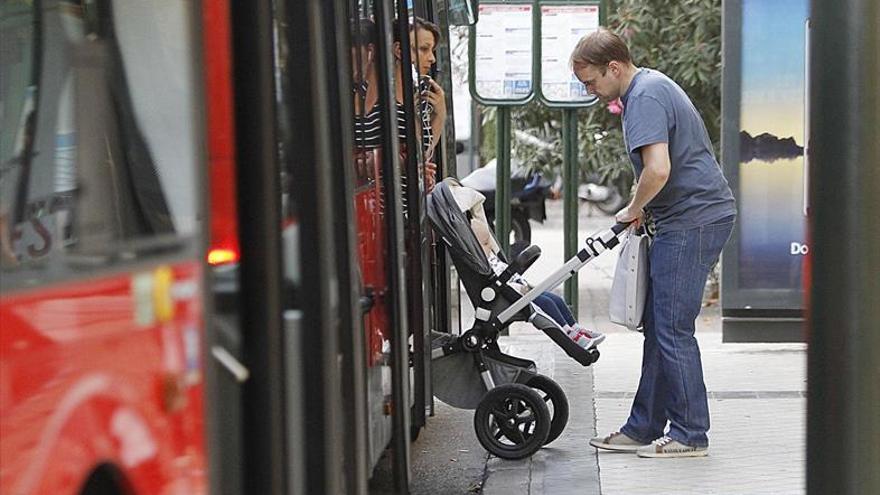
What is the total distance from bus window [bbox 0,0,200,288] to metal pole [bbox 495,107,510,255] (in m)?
8.15

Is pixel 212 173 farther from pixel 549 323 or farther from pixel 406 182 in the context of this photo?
pixel 549 323

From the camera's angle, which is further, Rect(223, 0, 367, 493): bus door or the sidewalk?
the sidewalk

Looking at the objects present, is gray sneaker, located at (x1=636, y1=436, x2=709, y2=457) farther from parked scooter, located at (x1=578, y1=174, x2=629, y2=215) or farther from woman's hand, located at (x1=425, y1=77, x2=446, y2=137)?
parked scooter, located at (x1=578, y1=174, x2=629, y2=215)

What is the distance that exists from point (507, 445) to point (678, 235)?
3.83 ft

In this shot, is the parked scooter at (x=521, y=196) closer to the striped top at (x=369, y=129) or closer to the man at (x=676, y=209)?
the man at (x=676, y=209)

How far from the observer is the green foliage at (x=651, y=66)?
44.1 ft

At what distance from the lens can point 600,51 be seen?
689cm

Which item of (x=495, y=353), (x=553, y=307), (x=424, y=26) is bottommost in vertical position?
(x=495, y=353)

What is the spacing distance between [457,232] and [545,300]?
0.74 metres

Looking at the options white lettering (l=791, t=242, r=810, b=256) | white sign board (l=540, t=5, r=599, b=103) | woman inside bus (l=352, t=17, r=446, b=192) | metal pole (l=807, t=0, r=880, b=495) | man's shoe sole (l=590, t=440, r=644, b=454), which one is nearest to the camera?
metal pole (l=807, t=0, r=880, b=495)

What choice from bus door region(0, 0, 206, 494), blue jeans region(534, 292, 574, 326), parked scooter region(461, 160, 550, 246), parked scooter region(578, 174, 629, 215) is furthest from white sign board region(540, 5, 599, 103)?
parked scooter region(578, 174, 629, 215)

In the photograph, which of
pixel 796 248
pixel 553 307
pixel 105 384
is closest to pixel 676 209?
pixel 553 307

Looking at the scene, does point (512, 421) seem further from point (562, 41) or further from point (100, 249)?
point (562, 41)

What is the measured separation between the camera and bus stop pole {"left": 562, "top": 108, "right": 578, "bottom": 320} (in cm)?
1134
